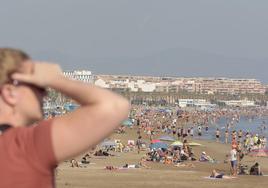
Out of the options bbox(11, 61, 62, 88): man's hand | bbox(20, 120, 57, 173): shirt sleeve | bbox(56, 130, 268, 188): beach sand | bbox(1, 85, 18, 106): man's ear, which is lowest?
bbox(56, 130, 268, 188): beach sand

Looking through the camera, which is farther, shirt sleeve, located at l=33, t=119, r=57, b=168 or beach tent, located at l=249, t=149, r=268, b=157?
beach tent, located at l=249, t=149, r=268, b=157

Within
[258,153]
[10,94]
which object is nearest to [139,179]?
[258,153]

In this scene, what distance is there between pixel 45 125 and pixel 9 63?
0.74ft

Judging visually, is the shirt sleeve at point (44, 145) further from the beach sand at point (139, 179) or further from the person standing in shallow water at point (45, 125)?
the beach sand at point (139, 179)

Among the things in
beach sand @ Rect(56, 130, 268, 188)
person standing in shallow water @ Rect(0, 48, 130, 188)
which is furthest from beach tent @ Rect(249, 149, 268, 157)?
person standing in shallow water @ Rect(0, 48, 130, 188)

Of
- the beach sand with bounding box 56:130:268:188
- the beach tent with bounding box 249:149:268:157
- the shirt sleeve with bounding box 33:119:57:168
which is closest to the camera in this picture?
the shirt sleeve with bounding box 33:119:57:168

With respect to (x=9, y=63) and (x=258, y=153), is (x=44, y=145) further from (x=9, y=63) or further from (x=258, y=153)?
(x=258, y=153)

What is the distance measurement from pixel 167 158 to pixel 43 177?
27.0 m

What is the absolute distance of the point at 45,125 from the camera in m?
2.13

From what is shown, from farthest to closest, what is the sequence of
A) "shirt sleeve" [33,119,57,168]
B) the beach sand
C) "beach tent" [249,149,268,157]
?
1. "beach tent" [249,149,268,157]
2. the beach sand
3. "shirt sleeve" [33,119,57,168]

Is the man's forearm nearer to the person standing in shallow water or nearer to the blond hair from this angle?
the person standing in shallow water

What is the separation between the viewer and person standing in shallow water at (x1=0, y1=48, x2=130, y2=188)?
2105mm

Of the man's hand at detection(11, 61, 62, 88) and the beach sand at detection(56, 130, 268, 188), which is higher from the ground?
the man's hand at detection(11, 61, 62, 88)

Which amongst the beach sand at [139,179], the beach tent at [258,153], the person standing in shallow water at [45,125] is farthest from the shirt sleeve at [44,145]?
the beach tent at [258,153]
